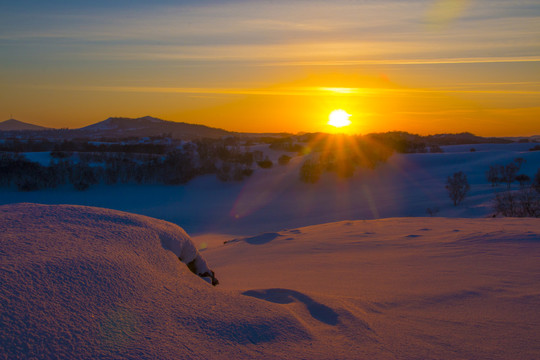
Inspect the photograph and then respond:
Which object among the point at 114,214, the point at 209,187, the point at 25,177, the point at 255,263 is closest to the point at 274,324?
the point at 114,214

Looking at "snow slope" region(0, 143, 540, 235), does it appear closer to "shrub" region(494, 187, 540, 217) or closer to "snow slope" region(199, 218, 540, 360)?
"shrub" region(494, 187, 540, 217)

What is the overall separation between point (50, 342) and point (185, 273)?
61.6 inches

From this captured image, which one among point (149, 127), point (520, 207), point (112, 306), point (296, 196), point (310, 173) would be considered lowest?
point (296, 196)

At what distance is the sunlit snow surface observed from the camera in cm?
228

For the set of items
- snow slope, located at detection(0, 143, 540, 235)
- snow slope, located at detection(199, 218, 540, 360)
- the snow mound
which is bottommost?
snow slope, located at detection(0, 143, 540, 235)

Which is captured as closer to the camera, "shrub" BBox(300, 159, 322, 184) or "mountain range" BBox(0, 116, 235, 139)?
"shrub" BBox(300, 159, 322, 184)

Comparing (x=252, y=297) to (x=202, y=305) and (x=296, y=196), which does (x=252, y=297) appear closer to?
(x=202, y=305)

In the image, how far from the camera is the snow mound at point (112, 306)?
2174 mm

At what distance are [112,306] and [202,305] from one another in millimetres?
638

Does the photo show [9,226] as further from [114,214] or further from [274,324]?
[274,324]

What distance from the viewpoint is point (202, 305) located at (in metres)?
2.91

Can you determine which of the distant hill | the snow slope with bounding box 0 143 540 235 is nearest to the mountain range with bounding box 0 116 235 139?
the distant hill

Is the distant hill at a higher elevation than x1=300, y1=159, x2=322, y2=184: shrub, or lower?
higher

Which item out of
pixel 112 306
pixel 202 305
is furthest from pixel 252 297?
pixel 112 306
